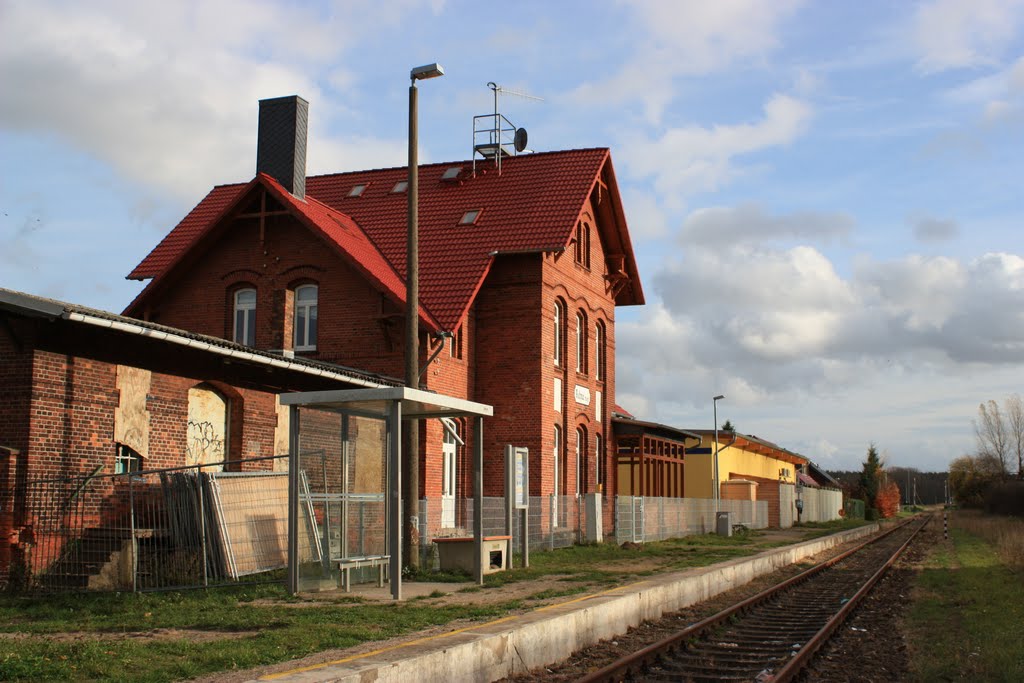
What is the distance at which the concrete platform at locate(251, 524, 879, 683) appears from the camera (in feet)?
25.8

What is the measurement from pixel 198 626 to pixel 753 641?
6.41 m

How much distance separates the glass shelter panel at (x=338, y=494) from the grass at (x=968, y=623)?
7039 mm

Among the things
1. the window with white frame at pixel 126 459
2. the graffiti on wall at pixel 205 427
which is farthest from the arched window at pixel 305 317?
the window with white frame at pixel 126 459

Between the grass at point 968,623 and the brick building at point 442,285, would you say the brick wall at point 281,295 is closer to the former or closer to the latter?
the brick building at point 442,285

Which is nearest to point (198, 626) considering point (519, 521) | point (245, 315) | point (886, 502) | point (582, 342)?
point (519, 521)

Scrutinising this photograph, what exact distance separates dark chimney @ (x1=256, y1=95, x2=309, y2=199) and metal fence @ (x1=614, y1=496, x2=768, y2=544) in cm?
1180

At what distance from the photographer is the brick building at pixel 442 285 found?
2430 cm

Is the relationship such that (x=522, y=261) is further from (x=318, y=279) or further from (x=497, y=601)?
(x=497, y=601)

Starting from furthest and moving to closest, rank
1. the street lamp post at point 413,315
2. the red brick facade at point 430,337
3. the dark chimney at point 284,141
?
the dark chimney at point 284,141 < the red brick facade at point 430,337 < the street lamp post at point 413,315

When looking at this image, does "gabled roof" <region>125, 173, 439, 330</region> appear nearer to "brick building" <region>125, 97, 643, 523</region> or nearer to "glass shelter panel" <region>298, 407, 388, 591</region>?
"brick building" <region>125, 97, 643, 523</region>

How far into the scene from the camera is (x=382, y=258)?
26750mm

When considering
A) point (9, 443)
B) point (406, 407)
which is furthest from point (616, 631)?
point (9, 443)

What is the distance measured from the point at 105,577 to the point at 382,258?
14.3m

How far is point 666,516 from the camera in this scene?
31.2 metres
